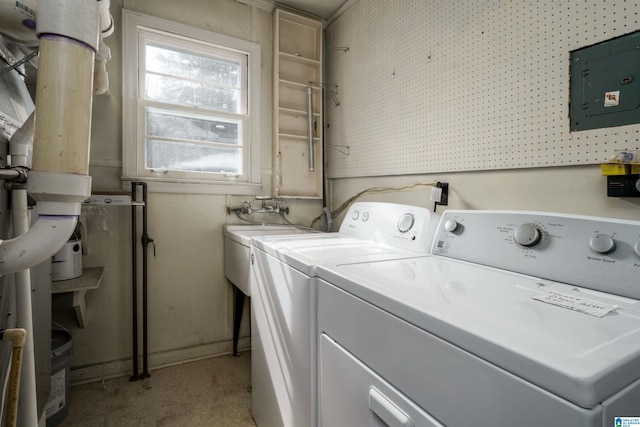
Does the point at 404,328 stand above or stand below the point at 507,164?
below

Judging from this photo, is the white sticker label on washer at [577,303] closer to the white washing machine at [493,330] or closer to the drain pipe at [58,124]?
the white washing machine at [493,330]

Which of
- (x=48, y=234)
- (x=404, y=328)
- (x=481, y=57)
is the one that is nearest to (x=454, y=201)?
(x=481, y=57)

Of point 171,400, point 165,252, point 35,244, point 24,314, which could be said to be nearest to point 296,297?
point 35,244

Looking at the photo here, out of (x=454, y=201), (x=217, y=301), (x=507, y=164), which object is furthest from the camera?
(x=217, y=301)

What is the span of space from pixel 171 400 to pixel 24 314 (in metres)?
1.21

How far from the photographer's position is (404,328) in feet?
2.02

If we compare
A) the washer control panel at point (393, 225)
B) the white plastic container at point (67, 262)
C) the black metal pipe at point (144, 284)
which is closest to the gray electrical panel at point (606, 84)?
the washer control panel at point (393, 225)

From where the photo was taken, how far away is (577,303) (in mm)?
638

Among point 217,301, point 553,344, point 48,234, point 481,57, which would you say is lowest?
point 217,301

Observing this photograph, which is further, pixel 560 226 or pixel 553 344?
pixel 560 226

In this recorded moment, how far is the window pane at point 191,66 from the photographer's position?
2.17 meters

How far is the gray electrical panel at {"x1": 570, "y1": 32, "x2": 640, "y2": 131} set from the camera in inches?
38.6

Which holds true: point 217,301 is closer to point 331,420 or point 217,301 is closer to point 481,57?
point 331,420

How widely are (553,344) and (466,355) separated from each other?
12 cm
